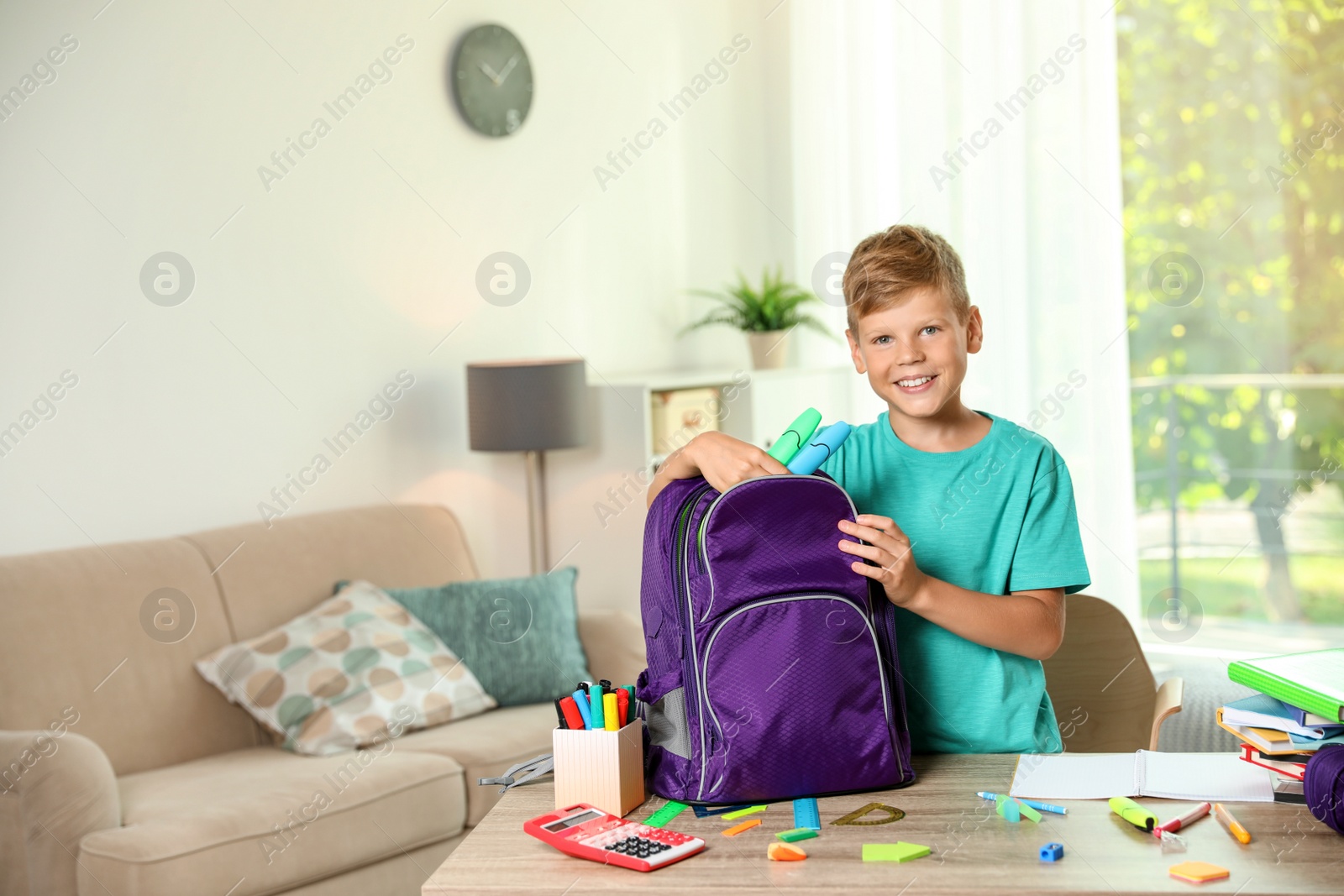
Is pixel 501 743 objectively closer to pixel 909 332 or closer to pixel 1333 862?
pixel 909 332

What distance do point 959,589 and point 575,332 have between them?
2791mm

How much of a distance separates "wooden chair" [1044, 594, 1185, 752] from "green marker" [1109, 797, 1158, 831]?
0.76 metres

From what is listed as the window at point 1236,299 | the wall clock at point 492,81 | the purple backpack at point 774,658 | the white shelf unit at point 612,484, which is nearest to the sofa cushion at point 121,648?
the white shelf unit at point 612,484

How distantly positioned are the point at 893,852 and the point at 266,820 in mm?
1498

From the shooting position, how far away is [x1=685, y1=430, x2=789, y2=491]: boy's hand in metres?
1.19

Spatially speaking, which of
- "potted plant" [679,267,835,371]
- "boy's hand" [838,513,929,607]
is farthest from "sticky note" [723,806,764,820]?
"potted plant" [679,267,835,371]

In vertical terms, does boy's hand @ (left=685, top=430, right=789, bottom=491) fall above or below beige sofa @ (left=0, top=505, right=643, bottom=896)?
above

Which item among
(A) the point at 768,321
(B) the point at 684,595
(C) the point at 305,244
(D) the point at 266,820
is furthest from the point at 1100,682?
(A) the point at 768,321

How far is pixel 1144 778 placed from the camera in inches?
45.5

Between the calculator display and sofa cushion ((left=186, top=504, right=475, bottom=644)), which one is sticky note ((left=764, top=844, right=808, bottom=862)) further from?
sofa cushion ((left=186, top=504, right=475, bottom=644))

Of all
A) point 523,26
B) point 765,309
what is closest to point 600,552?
point 765,309

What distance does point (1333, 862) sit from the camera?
0.96 m

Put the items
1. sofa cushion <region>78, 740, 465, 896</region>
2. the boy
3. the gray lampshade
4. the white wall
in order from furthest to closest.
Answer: the gray lampshade < the white wall < sofa cushion <region>78, 740, 465, 896</region> < the boy

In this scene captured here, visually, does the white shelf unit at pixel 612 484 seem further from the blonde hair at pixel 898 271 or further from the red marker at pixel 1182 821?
the red marker at pixel 1182 821
